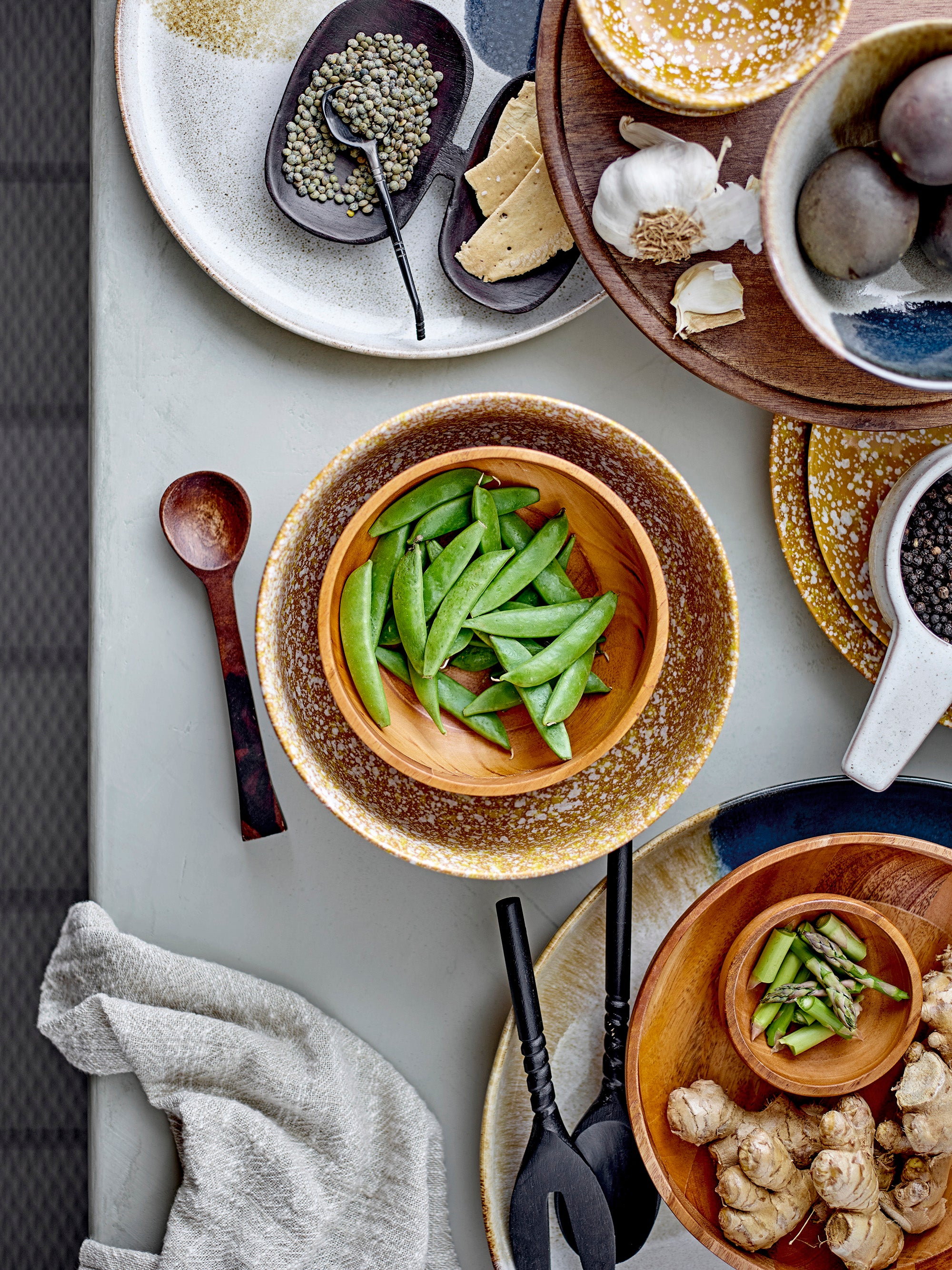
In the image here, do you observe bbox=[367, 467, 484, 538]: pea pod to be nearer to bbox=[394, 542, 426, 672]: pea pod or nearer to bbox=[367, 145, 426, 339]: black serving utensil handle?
bbox=[394, 542, 426, 672]: pea pod

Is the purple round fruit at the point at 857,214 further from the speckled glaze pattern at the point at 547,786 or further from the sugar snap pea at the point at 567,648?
the sugar snap pea at the point at 567,648

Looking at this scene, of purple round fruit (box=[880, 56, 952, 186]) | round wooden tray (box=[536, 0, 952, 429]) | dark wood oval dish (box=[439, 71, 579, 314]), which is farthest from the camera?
dark wood oval dish (box=[439, 71, 579, 314])

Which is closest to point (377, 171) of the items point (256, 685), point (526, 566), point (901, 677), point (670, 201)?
point (670, 201)

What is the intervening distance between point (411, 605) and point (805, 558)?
386mm

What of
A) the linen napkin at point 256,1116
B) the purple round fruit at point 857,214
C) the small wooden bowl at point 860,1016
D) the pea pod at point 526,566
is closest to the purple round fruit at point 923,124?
the purple round fruit at point 857,214

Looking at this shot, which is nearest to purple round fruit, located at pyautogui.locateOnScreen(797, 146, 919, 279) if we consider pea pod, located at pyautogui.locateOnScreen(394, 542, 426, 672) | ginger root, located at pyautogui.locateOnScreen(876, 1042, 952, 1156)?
pea pod, located at pyautogui.locateOnScreen(394, 542, 426, 672)

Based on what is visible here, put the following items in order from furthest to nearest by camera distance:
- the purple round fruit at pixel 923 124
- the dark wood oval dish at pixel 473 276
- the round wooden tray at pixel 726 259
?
the dark wood oval dish at pixel 473 276
the round wooden tray at pixel 726 259
the purple round fruit at pixel 923 124

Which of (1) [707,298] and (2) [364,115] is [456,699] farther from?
(2) [364,115]

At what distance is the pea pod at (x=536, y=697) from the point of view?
2.83 ft

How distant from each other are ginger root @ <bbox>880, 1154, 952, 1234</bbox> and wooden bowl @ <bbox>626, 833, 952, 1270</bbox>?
0.01 meters

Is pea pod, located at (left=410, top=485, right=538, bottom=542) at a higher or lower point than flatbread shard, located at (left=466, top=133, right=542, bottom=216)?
lower

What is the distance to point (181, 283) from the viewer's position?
953 mm

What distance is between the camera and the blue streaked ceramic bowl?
72 cm

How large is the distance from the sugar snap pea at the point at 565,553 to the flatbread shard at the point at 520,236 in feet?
0.83
